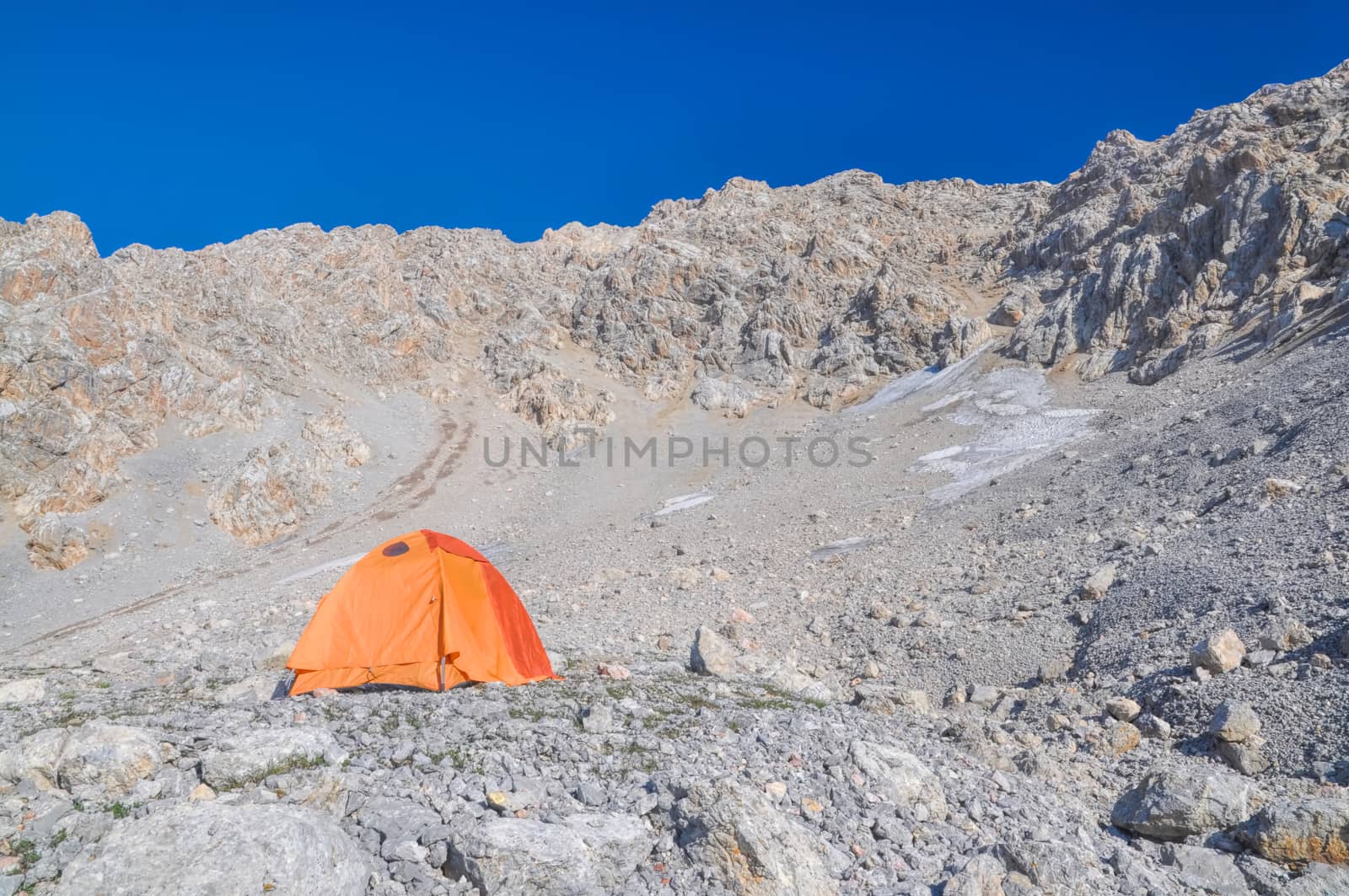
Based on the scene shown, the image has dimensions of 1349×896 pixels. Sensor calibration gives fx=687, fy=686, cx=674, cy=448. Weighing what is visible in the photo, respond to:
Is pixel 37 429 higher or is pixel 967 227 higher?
pixel 967 227

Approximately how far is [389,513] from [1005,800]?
138ft

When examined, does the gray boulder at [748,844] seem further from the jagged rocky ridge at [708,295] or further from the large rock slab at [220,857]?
the jagged rocky ridge at [708,295]

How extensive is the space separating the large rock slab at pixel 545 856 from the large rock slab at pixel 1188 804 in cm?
432

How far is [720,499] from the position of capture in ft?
113

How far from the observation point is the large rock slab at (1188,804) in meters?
5.70

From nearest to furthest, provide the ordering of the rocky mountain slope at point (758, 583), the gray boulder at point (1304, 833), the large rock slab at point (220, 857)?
1. the large rock slab at point (220, 857)
2. the gray boulder at point (1304, 833)
3. the rocky mountain slope at point (758, 583)

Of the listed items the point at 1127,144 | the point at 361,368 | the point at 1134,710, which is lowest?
the point at 1134,710

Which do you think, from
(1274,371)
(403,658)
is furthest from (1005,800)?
(1274,371)

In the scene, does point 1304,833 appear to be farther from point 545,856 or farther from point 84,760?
point 84,760

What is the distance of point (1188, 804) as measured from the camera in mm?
5742

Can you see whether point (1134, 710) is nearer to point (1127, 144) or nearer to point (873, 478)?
point (873, 478)

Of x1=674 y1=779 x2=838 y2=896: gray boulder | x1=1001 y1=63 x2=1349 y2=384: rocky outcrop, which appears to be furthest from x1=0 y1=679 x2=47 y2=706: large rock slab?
x1=1001 y1=63 x2=1349 y2=384: rocky outcrop

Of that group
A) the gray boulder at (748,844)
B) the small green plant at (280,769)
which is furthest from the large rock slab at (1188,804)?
the small green plant at (280,769)

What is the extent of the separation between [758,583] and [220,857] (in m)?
14.6
